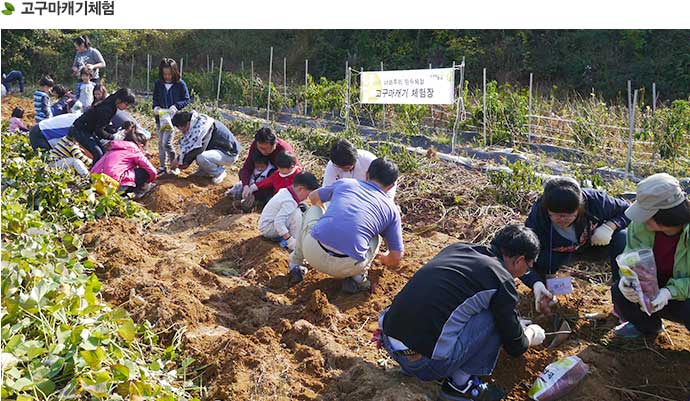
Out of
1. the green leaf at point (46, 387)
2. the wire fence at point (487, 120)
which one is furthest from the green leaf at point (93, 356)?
the wire fence at point (487, 120)

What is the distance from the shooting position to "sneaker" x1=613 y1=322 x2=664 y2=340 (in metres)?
3.24

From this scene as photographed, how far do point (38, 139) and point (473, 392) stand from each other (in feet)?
18.3

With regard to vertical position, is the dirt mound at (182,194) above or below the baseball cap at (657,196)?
below

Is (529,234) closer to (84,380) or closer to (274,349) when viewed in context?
(274,349)

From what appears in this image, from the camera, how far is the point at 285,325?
3.39 meters

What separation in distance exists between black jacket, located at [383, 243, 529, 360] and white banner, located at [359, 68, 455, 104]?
509cm

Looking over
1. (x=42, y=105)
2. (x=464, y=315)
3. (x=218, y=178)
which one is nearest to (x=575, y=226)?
(x=464, y=315)

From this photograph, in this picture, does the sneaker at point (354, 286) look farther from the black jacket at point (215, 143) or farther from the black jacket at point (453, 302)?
the black jacket at point (215, 143)

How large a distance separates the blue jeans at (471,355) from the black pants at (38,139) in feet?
17.3

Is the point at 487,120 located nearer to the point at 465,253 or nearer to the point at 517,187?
the point at 517,187

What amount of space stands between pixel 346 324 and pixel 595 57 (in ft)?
51.6

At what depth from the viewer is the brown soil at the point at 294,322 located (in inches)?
114

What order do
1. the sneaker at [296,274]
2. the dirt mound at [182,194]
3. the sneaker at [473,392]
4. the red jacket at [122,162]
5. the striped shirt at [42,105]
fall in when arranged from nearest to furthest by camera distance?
the sneaker at [473,392]
the sneaker at [296,274]
the red jacket at [122,162]
the dirt mound at [182,194]
the striped shirt at [42,105]

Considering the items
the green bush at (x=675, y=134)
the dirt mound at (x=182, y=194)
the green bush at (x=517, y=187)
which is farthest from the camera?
the green bush at (x=675, y=134)
